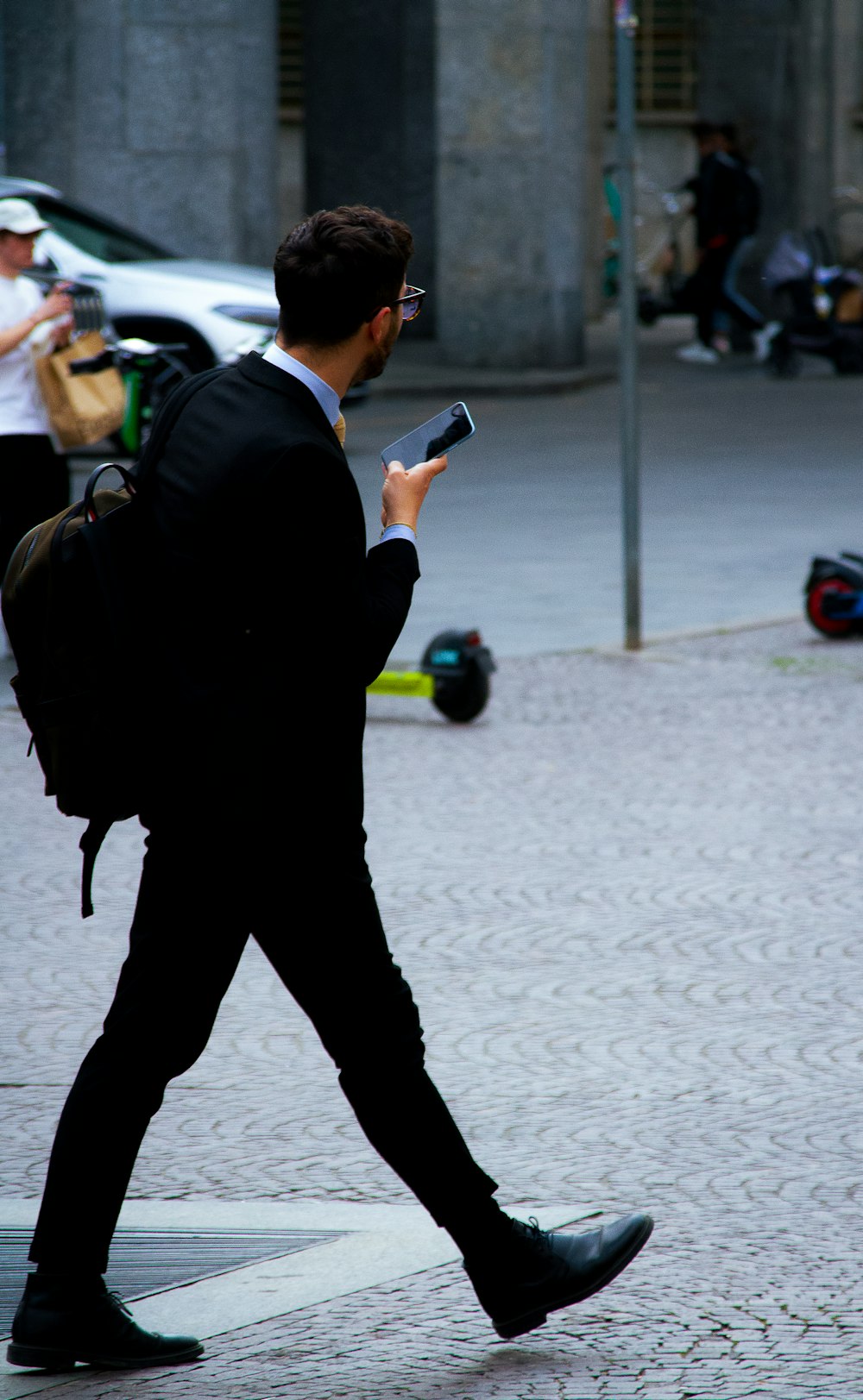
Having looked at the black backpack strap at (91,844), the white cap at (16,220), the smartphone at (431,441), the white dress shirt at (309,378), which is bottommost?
the black backpack strap at (91,844)

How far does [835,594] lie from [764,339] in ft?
46.3

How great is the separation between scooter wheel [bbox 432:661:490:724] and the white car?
808 cm

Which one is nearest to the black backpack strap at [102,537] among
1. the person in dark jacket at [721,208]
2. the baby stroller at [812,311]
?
the baby stroller at [812,311]

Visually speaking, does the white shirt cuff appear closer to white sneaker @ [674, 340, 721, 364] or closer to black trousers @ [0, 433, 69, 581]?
black trousers @ [0, 433, 69, 581]

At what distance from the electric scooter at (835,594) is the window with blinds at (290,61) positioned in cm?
2882

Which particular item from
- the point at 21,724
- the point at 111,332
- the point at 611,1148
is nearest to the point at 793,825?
the point at 611,1148

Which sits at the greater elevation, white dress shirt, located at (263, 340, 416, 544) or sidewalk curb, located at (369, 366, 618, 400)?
white dress shirt, located at (263, 340, 416, 544)

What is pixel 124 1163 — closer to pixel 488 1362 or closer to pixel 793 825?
pixel 488 1362

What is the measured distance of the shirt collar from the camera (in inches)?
126

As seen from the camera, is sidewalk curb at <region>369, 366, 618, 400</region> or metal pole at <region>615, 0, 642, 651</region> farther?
sidewalk curb at <region>369, 366, 618, 400</region>

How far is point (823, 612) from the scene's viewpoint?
31.2 ft

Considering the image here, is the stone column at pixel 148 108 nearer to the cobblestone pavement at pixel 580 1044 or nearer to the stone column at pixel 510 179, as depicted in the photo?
the stone column at pixel 510 179

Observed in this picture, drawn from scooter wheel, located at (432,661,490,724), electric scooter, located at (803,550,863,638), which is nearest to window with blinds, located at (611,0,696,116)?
electric scooter, located at (803,550,863,638)

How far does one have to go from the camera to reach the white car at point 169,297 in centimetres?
1605
